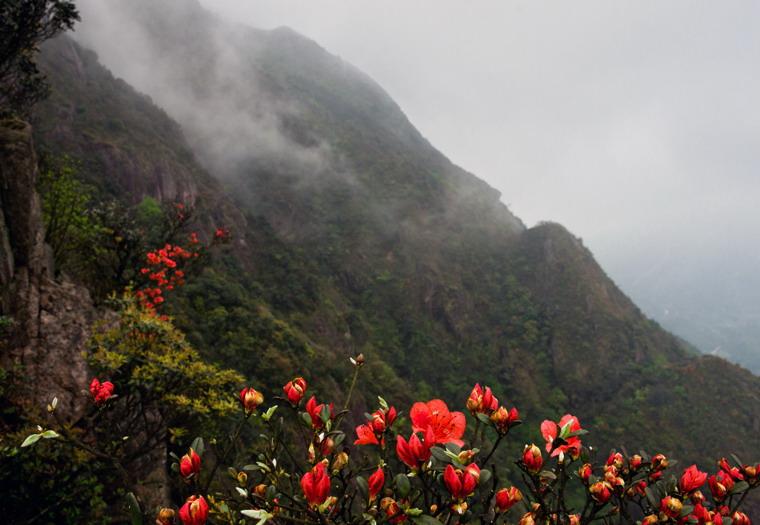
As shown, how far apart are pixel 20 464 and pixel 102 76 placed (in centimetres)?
5779

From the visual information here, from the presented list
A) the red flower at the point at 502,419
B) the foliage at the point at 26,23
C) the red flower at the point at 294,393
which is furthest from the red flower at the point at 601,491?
the foliage at the point at 26,23

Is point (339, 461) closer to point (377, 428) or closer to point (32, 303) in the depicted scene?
point (377, 428)

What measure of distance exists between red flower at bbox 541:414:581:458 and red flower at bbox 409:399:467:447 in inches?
15.7

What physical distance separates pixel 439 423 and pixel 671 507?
1166mm

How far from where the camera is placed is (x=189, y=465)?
1676 millimetres

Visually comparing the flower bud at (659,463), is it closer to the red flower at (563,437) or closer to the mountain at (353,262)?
the red flower at (563,437)

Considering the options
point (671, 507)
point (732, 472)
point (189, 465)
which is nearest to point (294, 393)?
point (189, 465)

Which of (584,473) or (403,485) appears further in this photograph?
(584,473)

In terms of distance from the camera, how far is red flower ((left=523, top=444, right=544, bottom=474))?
160cm

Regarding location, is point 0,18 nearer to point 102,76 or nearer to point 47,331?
point 47,331

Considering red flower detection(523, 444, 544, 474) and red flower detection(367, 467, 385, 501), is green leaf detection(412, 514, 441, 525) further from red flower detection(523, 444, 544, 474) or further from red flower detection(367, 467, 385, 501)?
red flower detection(523, 444, 544, 474)

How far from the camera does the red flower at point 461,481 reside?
1.38m

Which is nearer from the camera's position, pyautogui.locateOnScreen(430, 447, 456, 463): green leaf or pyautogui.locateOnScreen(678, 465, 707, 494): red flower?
pyautogui.locateOnScreen(430, 447, 456, 463): green leaf

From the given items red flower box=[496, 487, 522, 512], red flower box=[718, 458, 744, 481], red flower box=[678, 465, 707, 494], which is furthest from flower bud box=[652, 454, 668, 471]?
red flower box=[496, 487, 522, 512]
